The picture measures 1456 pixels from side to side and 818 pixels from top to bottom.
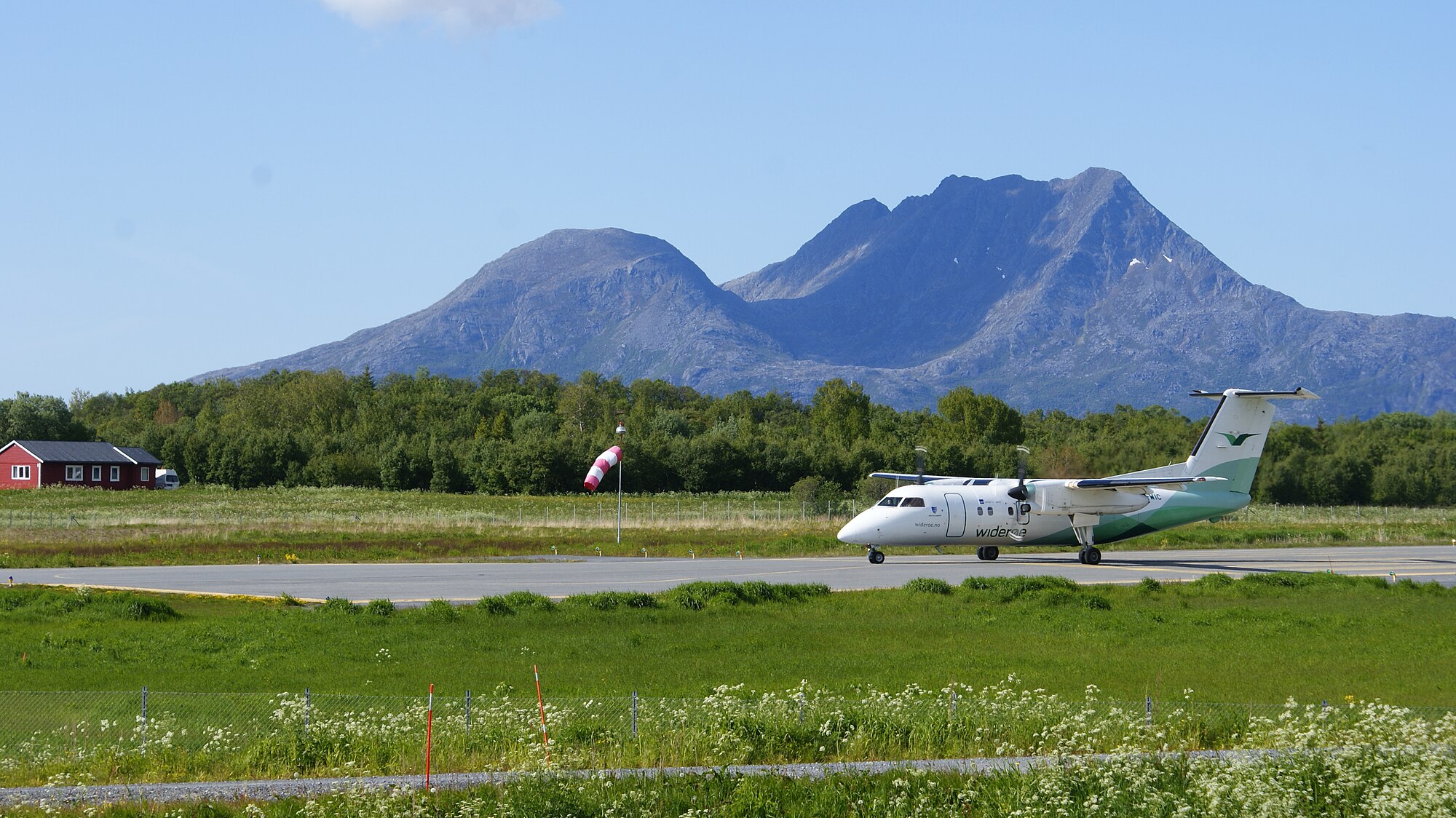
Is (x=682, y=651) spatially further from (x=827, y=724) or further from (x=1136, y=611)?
(x=1136, y=611)

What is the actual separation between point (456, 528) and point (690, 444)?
132ft

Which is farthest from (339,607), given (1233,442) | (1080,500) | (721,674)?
(1233,442)

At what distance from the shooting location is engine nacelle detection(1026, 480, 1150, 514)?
1655 inches

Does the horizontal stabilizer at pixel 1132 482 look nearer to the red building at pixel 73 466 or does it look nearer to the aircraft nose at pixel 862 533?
the aircraft nose at pixel 862 533

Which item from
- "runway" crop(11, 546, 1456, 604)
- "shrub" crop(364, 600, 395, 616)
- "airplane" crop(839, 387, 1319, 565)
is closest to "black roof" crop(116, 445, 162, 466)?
"runway" crop(11, 546, 1456, 604)

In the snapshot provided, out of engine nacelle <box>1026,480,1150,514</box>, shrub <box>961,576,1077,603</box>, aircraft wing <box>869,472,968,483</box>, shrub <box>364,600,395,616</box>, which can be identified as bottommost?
shrub <box>961,576,1077,603</box>

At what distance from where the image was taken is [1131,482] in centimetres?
4066

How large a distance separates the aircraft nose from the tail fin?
38.2ft

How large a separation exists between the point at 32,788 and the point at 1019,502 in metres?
33.8

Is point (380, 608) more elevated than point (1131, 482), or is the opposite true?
point (1131, 482)

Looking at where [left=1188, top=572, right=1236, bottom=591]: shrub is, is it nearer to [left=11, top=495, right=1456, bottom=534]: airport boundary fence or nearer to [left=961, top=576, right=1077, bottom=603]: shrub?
[left=961, top=576, right=1077, bottom=603]: shrub

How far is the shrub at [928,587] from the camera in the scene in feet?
104

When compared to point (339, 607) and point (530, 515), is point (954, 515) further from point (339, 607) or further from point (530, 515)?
point (530, 515)

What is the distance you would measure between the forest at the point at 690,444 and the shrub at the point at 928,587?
92.7 feet
